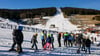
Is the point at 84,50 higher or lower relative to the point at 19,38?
lower

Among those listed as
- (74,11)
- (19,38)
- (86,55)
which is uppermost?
(74,11)

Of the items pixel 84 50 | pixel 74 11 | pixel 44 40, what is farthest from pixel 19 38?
pixel 74 11

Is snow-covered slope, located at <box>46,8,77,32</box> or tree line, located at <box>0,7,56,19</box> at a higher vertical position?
tree line, located at <box>0,7,56,19</box>

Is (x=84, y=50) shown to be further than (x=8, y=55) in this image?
Yes

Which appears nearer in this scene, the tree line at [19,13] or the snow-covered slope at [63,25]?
the snow-covered slope at [63,25]

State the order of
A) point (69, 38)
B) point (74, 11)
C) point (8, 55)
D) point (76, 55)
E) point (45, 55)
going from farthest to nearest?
1. point (74, 11)
2. point (69, 38)
3. point (76, 55)
4. point (45, 55)
5. point (8, 55)

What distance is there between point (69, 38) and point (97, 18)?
8769cm

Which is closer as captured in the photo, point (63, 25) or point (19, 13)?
point (63, 25)

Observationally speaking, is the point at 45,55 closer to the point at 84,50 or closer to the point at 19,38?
the point at 19,38

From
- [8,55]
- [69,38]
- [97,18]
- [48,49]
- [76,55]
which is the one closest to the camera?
[8,55]

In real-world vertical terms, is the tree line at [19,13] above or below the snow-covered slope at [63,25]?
above

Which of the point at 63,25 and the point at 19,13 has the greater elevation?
the point at 19,13

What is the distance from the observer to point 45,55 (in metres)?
13.4

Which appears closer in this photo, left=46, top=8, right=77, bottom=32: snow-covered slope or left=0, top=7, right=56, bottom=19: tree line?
left=46, top=8, right=77, bottom=32: snow-covered slope
